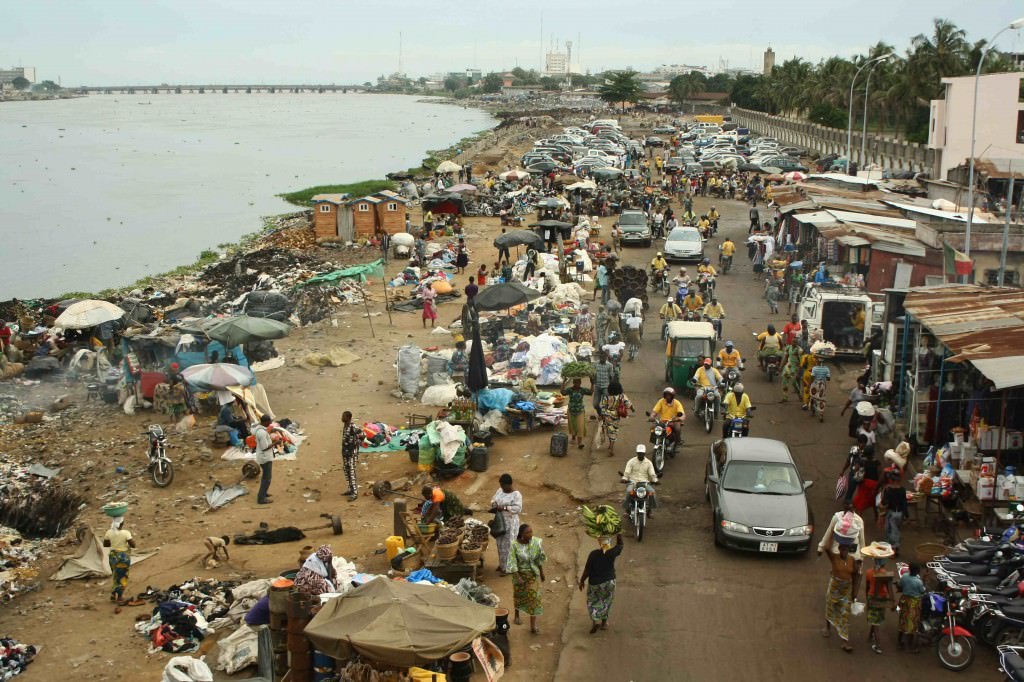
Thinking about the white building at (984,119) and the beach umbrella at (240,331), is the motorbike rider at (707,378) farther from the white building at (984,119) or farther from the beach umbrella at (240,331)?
the white building at (984,119)

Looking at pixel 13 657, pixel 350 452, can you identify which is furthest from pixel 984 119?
Result: pixel 13 657

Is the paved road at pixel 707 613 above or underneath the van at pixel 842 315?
underneath

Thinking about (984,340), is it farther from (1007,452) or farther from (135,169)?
(135,169)

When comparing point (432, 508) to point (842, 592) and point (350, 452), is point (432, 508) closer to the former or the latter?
point (350, 452)

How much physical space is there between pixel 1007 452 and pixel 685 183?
41.7 metres

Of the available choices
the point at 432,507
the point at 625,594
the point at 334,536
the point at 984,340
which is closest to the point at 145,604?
the point at 334,536

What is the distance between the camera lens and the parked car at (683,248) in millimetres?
33281

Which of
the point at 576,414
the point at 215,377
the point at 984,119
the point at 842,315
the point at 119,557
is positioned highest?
the point at 984,119

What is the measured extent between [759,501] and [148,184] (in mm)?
85643

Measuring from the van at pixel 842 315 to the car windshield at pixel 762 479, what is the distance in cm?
939

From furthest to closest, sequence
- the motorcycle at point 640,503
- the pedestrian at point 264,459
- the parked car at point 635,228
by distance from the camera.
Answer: the parked car at point 635,228 → the pedestrian at point 264,459 → the motorcycle at point 640,503

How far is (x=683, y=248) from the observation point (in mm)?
33406

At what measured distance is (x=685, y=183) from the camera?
178 ft

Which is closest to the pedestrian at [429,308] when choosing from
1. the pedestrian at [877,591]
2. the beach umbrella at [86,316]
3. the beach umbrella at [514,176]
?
the beach umbrella at [86,316]
